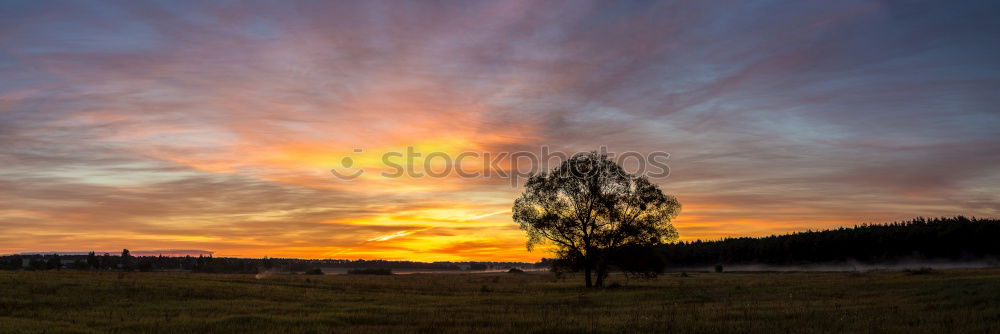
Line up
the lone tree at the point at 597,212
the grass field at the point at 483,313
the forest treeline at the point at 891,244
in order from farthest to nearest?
1. the forest treeline at the point at 891,244
2. the lone tree at the point at 597,212
3. the grass field at the point at 483,313

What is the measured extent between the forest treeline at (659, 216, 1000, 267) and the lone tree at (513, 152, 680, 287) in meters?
84.4

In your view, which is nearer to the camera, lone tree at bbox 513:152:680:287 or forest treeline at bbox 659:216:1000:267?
lone tree at bbox 513:152:680:287

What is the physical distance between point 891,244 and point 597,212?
133596 mm

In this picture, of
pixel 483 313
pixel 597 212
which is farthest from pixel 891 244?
pixel 483 313

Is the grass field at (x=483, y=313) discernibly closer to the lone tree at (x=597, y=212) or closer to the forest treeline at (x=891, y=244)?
the lone tree at (x=597, y=212)

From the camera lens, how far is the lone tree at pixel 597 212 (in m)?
→ 68.0

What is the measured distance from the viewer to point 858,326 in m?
25.2

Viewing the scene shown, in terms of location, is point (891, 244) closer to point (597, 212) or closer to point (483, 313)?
point (597, 212)

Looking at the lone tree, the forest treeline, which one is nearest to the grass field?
the lone tree

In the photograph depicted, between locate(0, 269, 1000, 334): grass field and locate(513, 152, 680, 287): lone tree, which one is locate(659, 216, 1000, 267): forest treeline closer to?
locate(513, 152, 680, 287): lone tree

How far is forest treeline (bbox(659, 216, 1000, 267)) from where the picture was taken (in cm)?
15450

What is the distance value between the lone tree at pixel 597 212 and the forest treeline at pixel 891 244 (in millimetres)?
84449

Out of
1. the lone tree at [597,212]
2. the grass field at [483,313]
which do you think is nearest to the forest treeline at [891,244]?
the lone tree at [597,212]

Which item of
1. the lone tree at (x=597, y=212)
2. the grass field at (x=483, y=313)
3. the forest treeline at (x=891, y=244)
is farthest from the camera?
the forest treeline at (x=891, y=244)
